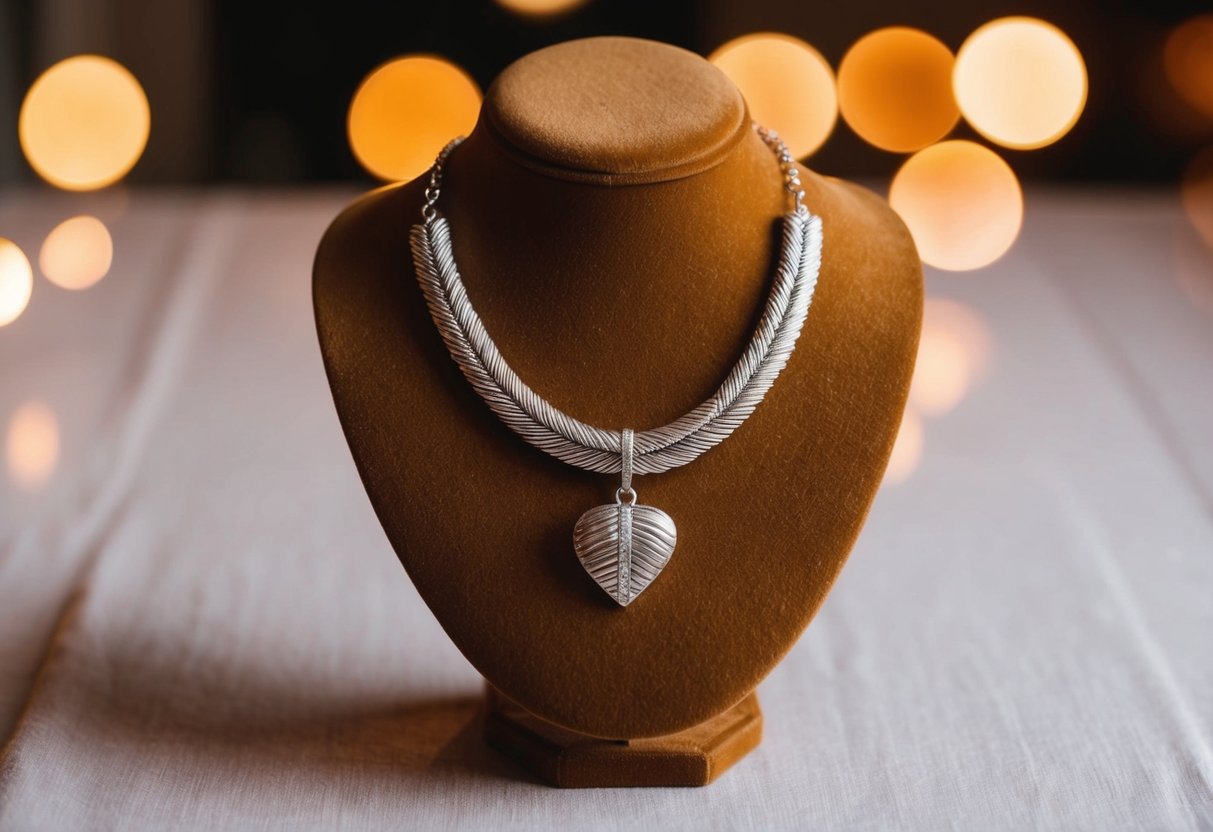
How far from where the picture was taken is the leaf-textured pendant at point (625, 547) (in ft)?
3.08

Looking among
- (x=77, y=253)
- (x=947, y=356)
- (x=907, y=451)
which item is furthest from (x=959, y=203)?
(x=77, y=253)

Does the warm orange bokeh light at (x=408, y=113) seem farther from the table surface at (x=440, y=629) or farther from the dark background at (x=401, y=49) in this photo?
the table surface at (x=440, y=629)

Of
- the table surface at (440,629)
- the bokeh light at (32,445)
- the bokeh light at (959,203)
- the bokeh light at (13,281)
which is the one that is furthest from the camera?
the bokeh light at (959,203)

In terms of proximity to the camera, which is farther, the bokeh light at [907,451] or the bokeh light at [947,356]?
the bokeh light at [947,356]

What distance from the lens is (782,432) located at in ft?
3.22

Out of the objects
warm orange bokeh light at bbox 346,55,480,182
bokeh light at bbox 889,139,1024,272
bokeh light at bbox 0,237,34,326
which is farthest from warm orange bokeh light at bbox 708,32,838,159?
bokeh light at bbox 0,237,34,326

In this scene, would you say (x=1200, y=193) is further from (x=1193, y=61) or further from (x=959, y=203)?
(x=959, y=203)

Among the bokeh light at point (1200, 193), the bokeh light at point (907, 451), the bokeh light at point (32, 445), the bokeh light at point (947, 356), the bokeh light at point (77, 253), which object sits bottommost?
the bokeh light at point (1200, 193)

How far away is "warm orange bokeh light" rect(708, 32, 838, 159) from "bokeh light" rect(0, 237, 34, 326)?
1.19 m

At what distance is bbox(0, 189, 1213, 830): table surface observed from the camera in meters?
1.04

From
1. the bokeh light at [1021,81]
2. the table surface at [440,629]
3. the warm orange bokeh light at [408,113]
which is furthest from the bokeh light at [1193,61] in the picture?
the warm orange bokeh light at [408,113]

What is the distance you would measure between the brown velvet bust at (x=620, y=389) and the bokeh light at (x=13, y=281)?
0.97m

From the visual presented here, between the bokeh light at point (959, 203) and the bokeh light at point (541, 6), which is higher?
the bokeh light at point (541, 6)

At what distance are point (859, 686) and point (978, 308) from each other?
822 mm
